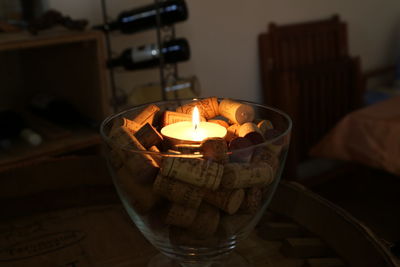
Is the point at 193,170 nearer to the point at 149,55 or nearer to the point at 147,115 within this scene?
the point at 147,115

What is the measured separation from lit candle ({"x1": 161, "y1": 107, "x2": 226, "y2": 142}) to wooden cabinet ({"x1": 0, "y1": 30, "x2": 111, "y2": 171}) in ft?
1.87

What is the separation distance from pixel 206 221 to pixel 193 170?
7cm

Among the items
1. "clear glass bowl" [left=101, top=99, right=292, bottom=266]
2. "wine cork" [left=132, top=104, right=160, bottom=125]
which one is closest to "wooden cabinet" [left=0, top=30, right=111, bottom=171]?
"wine cork" [left=132, top=104, right=160, bottom=125]

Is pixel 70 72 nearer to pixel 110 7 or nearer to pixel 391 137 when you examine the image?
pixel 110 7

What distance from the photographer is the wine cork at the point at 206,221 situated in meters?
0.47

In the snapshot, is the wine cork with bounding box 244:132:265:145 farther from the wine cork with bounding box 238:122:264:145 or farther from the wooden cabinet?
the wooden cabinet

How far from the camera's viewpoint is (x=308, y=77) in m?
2.03

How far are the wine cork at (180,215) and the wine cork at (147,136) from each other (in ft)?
0.33

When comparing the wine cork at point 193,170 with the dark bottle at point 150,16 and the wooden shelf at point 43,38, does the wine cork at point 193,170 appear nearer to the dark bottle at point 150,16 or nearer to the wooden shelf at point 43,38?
the wooden shelf at point 43,38

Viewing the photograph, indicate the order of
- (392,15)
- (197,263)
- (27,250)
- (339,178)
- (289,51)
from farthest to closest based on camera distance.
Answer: (392,15) → (339,178) → (289,51) → (27,250) → (197,263)

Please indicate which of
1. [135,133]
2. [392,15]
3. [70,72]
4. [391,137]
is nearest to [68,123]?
[70,72]

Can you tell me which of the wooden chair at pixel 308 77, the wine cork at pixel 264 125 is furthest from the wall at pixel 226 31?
the wine cork at pixel 264 125

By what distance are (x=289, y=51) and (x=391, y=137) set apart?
74 centimetres

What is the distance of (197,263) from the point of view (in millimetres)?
538
